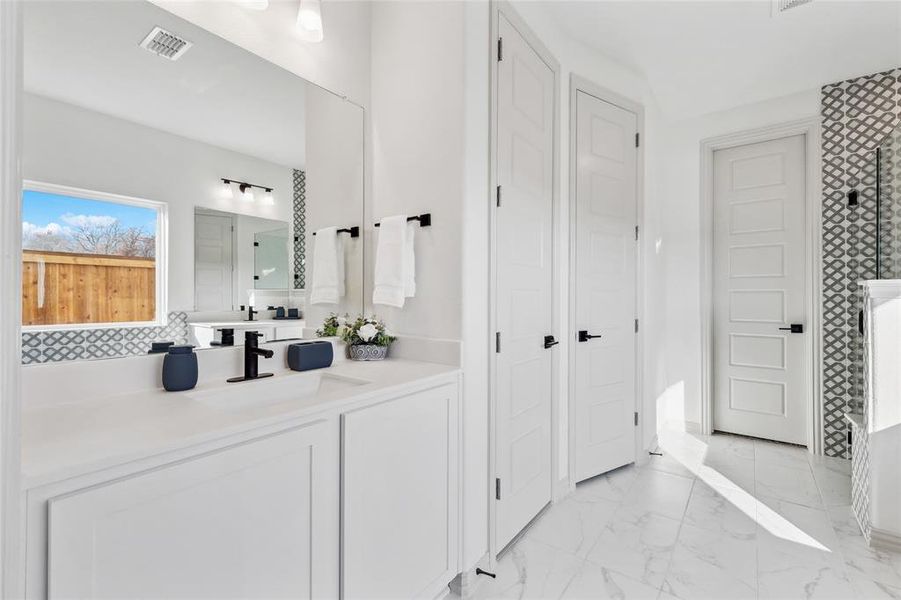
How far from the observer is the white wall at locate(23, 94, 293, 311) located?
1.14 meters

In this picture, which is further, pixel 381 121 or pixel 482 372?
pixel 381 121

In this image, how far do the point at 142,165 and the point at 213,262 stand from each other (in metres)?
0.36

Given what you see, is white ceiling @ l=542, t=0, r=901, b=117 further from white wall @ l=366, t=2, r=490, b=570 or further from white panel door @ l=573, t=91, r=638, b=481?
white wall @ l=366, t=2, r=490, b=570

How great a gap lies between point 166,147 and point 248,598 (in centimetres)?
131

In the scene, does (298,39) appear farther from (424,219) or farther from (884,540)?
(884,540)

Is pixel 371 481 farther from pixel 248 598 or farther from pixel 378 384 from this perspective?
pixel 248 598

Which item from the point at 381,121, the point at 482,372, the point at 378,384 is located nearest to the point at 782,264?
the point at 482,372

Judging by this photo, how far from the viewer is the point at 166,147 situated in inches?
54.7

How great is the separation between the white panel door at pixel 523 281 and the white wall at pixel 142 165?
3.42ft

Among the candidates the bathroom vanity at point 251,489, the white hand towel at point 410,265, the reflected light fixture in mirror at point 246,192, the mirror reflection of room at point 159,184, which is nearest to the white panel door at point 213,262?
the mirror reflection of room at point 159,184

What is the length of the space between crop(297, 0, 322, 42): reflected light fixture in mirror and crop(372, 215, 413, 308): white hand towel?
80 centimetres

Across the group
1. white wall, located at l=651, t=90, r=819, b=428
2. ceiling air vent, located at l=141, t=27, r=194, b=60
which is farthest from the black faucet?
white wall, located at l=651, t=90, r=819, b=428

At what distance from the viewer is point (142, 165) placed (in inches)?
52.4

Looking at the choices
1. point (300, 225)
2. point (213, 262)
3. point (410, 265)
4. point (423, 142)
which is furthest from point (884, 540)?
point (213, 262)
